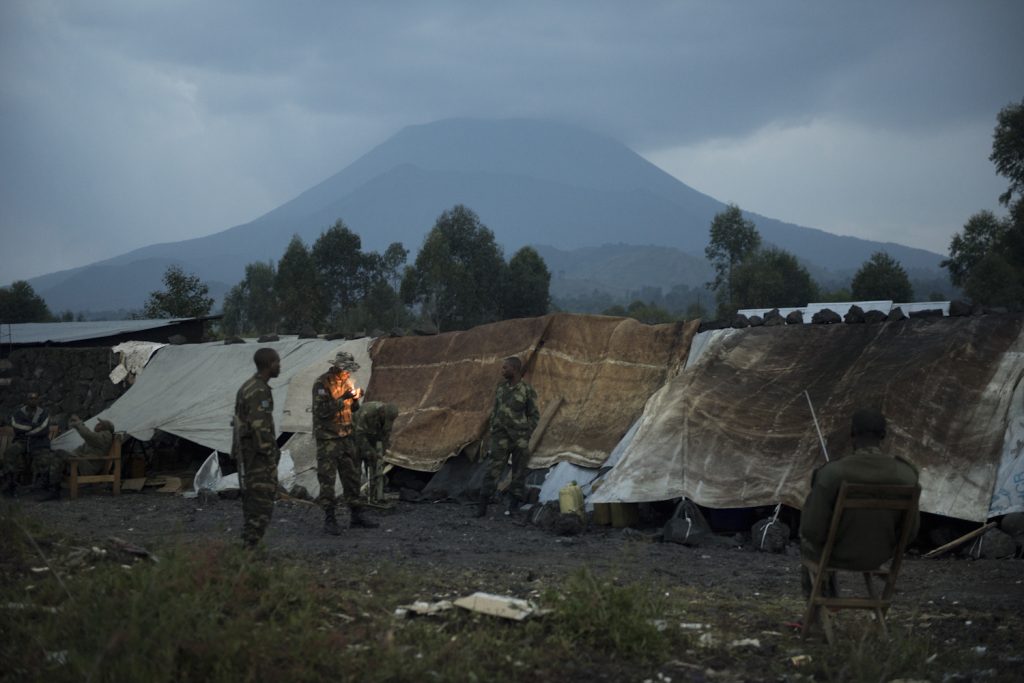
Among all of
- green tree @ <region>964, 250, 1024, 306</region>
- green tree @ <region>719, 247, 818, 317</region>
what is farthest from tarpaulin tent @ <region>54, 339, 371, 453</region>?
green tree @ <region>719, 247, 818, 317</region>

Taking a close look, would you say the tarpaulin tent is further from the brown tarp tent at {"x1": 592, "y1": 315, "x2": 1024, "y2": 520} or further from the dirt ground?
the brown tarp tent at {"x1": 592, "y1": 315, "x2": 1024, "y2": 520}

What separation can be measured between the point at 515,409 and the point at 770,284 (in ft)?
153

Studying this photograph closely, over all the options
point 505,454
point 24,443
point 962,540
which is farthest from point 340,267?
point 962,540

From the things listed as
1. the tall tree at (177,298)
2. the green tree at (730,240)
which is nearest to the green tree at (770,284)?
the green tree at (730,240)

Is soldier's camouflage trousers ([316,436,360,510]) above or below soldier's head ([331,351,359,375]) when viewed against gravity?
below

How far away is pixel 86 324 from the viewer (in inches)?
915

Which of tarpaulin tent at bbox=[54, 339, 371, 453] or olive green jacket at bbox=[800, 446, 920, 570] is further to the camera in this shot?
tarpaulin tent at bbox=[54, 339, 371, 453]

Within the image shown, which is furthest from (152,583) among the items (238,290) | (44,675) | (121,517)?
(238,290)

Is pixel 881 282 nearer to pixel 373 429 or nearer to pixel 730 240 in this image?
pixel 730 240

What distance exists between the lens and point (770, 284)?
181ft

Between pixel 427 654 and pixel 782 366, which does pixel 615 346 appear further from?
pixel 427 654

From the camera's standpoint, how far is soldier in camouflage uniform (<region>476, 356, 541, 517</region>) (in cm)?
1148

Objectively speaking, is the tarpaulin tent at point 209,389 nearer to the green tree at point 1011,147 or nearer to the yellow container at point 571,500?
the yellow container at point 571,500

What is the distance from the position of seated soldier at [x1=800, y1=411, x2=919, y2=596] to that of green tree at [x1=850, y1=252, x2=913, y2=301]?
4690 centimetres
